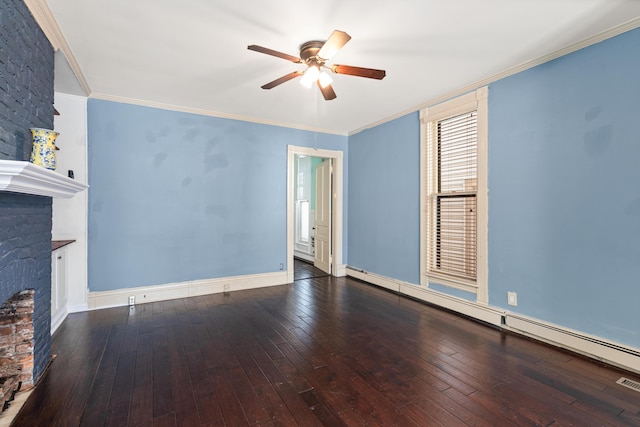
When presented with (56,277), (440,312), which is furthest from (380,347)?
(56,277)

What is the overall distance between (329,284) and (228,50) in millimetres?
3711

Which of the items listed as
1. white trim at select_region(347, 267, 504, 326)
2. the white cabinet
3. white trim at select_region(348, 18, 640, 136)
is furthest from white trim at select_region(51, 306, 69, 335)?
white trim at select_region(348, 18, 640, 136)

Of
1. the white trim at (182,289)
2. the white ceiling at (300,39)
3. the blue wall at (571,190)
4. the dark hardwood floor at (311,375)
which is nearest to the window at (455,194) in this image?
the blue wall at (571,190)

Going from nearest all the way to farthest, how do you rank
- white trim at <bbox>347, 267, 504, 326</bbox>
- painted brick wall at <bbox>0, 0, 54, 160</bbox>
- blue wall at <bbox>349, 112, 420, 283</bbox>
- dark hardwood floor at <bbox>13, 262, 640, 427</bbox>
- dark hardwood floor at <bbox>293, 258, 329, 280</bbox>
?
painted brick wall at <bbox>0, 0, 54, 160</bbox> < dark hardwood floor at <bbox>13, 262, 640, 427</bbox> < white trim at <bbox>347, 267, 504, 326</bbox> < blue wall at <bbox>349, 112, 420, 283</bbox> < dark hardwood floor at <bbox>293, 258, 329, 280</bbox>

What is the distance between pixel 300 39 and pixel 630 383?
3.73 meters

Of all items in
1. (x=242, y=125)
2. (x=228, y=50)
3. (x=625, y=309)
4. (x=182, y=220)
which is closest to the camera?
(x=625, y=309)

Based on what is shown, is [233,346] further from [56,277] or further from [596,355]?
[596,355]

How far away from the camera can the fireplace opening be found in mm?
2066

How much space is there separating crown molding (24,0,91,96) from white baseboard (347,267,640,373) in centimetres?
470

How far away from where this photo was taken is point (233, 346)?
9.14 ft

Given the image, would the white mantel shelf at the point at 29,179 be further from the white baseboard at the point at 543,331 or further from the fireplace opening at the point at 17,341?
the white baseboard at the point at 543,331

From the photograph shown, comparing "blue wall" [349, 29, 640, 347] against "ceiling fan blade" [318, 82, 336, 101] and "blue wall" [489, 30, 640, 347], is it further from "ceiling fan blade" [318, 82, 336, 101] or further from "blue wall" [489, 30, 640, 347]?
"ceiling fan blade" [318, 82, 336, 101]

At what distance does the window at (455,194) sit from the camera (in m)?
3.43

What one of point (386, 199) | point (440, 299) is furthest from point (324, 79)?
point (440, 299)
